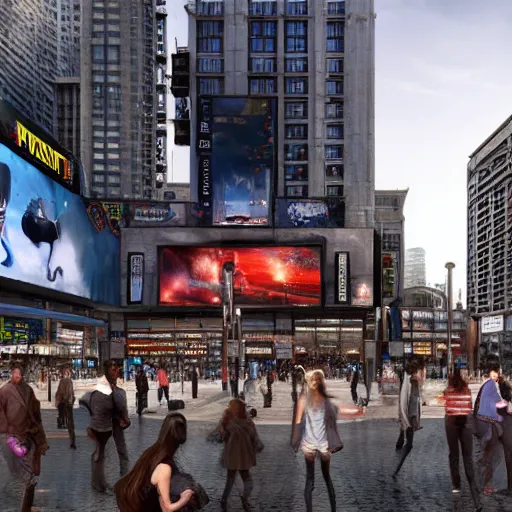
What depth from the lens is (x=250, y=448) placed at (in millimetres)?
12125

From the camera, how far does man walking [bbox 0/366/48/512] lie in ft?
38.6

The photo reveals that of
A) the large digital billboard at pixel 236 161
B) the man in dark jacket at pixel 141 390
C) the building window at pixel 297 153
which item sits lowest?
the man in dark jacket at pixel 141 390

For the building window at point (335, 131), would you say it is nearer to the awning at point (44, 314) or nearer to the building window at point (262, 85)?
the building window at point (262, 85)

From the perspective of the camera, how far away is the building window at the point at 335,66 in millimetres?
130675

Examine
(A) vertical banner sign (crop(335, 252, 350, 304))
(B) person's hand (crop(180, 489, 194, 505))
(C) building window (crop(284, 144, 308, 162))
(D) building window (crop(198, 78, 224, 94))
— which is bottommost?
(B) person's hand (crop(180, 489, 194, 505))

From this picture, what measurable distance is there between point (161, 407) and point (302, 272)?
60.5 meters

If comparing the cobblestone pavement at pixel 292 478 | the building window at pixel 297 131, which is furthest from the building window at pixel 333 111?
the cobblestone pavement at pixel 292 478

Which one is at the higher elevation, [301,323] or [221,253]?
[221,253]

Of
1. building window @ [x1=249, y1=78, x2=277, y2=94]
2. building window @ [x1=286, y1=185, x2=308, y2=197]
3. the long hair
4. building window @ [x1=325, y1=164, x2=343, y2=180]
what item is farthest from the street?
building window @ [x1=249, y1=78, x2=277, y2=94]

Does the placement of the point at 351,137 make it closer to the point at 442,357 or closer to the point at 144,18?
the point at 442,357

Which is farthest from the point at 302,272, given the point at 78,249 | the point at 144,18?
the point at 144,18

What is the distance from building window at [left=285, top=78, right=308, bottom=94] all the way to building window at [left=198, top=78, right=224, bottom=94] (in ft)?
28.6

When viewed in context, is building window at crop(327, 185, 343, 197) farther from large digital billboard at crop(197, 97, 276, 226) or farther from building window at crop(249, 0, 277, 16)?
large digital billboard at crop(197, 97, 276, 226)

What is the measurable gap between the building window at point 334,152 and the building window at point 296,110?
525cm
